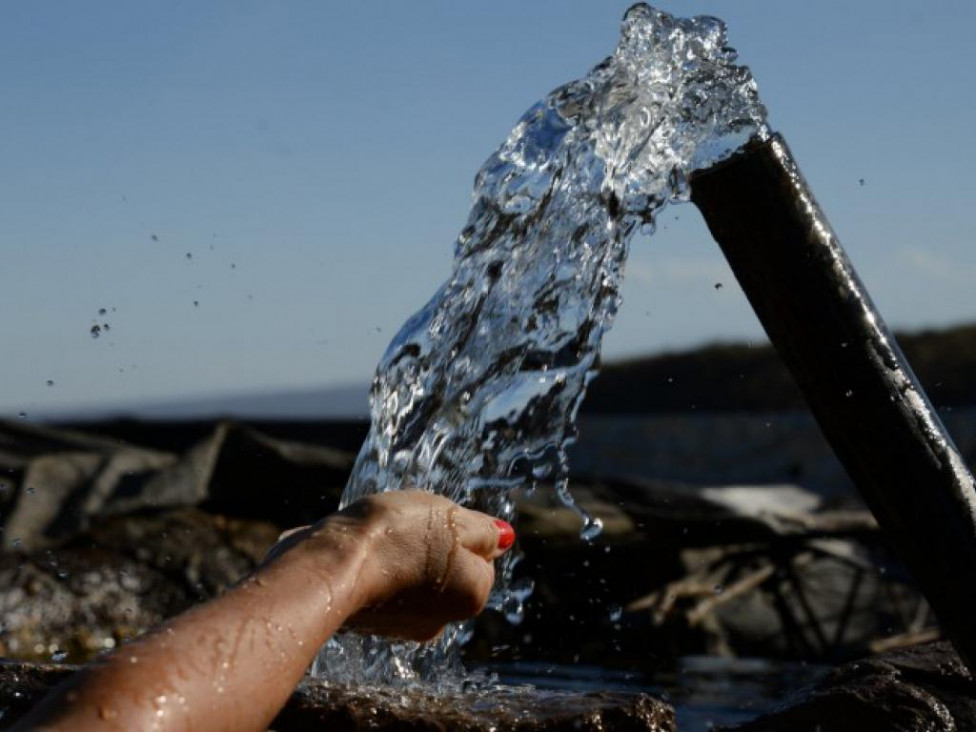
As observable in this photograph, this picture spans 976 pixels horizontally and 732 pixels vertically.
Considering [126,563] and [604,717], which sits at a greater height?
[604,717]

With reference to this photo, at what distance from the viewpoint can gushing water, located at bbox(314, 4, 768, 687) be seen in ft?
10.3

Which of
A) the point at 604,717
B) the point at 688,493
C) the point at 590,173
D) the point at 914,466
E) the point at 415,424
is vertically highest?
the point at 590,173

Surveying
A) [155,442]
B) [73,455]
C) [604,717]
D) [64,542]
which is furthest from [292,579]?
[155,442]

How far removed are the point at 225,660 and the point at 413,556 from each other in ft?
1.70

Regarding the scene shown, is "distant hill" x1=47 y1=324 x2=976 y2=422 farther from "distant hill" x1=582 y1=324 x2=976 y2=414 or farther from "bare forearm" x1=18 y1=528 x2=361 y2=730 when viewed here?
"bare forearm" x1=18 y1=528 x2=361 y2=730

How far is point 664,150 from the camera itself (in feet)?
10.2

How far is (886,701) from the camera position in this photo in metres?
3.12

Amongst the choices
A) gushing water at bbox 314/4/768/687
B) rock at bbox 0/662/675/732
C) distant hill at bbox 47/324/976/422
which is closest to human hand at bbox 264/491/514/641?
rock at bbox 0/662/675/732

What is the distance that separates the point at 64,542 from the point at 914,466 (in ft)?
17.2

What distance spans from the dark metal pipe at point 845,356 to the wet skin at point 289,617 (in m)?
0.73

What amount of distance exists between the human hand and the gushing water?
0.92 m

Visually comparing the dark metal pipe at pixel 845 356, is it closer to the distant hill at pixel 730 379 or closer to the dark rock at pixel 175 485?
the dark rock at pixel 175 485

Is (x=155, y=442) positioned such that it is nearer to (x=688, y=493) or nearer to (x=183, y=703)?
(x=688, y=493)

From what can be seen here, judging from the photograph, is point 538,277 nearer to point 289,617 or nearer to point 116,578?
point 289,617
